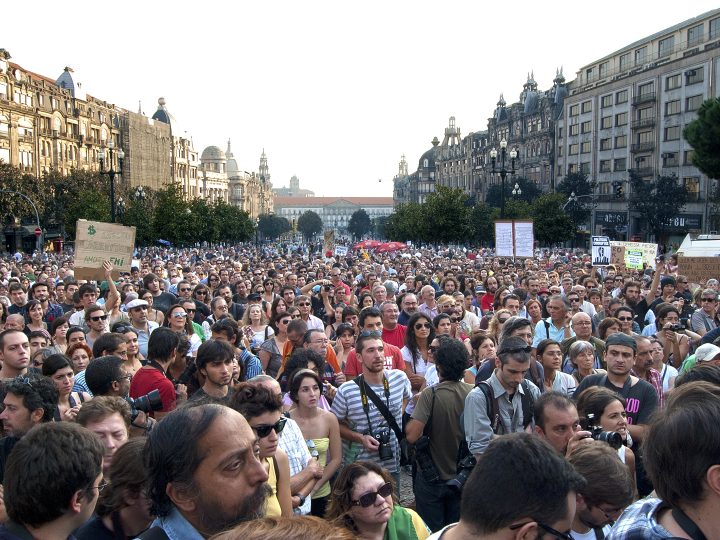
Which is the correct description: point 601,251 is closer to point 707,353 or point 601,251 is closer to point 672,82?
point 707,353

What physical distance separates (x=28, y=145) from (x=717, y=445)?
70.9 m

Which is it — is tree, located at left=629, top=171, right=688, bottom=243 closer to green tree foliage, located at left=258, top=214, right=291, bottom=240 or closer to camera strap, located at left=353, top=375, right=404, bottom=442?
camera strap, located at left=353, top=375, right=404, bottom=442

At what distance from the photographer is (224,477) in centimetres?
241

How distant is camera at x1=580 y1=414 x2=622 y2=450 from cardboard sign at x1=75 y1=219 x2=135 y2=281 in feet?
36.8

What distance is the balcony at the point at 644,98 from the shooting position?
60.1 meters

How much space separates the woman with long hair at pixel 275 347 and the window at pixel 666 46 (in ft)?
198

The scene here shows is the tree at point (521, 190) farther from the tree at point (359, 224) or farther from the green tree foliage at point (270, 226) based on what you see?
the tree at point (359, 224)

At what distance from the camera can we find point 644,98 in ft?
200

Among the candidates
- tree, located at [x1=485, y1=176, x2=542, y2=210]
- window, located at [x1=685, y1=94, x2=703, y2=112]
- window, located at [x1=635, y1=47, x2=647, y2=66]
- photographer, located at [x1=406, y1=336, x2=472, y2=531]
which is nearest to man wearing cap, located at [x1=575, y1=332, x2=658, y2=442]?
photographer, located at [x1=406, y1=336, x2=472, y2=531]

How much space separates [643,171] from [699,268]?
4933cm

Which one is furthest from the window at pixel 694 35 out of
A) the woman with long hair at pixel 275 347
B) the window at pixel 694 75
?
the woman with long hair at pixel 275 347

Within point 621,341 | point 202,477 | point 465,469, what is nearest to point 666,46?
point 621,341

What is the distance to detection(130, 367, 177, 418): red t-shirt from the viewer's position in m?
5.45

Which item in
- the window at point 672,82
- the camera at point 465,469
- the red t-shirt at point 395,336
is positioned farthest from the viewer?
the window at point 672,82
